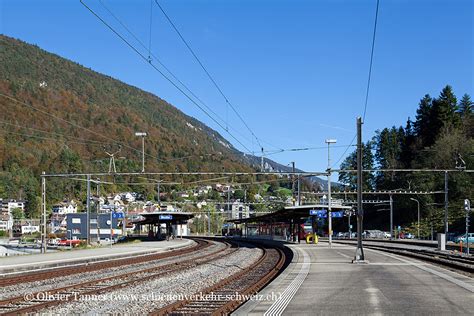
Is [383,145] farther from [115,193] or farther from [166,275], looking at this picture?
[166,275]

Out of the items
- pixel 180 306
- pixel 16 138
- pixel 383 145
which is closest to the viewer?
pixel 180 306

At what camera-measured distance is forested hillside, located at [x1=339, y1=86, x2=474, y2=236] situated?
100062mm

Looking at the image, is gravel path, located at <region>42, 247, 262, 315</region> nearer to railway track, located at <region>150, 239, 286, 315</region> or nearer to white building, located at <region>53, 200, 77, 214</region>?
railway track, located at <region>150, 239, 286, 315</region>

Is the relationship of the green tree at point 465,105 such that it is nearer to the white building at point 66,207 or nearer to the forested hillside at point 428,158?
the forested hillside at point 428,158

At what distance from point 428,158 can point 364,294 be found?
343ft

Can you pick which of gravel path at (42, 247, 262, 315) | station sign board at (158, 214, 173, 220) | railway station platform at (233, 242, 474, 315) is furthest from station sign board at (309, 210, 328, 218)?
railway station platform at (233, 242, 474, 315)

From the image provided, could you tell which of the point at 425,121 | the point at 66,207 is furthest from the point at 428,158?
the point at 66,207

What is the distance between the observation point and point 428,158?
376 feet

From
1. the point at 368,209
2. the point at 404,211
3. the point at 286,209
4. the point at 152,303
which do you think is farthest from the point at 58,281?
the point at 368,209

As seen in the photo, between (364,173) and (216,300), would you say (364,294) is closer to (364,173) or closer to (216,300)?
(216,300)

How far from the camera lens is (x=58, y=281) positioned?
2105 centimetres

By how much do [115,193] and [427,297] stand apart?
514 feet

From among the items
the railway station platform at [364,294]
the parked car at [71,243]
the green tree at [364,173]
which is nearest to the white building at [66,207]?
the parked car at [71,243]

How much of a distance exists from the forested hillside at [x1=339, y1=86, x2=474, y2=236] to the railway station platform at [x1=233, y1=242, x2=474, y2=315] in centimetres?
6478
